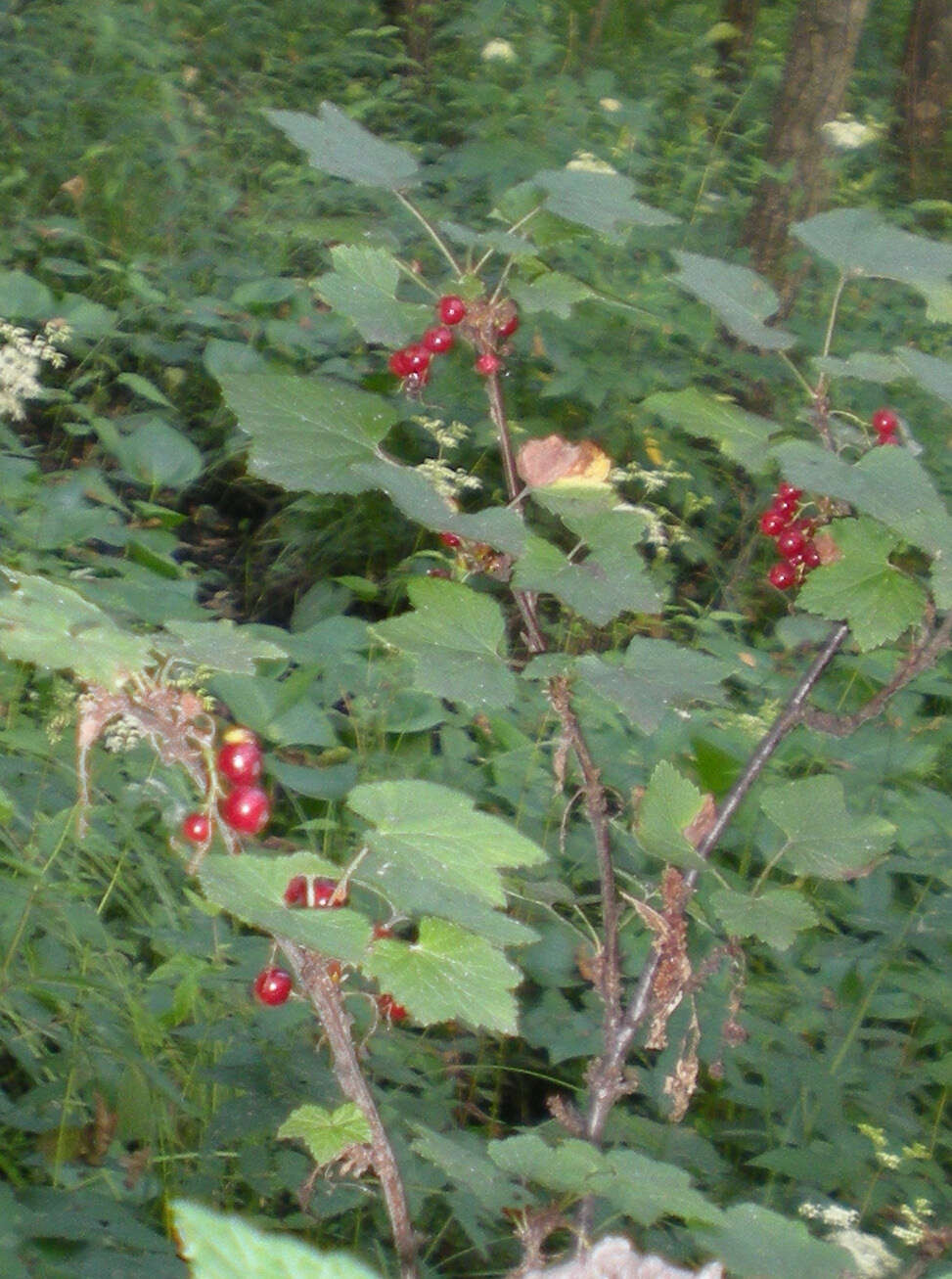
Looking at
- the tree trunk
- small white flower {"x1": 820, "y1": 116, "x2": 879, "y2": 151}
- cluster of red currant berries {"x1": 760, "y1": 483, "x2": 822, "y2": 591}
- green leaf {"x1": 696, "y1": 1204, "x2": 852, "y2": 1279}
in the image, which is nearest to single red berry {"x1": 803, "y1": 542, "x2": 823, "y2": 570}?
cluster of red currant berries {"x1": 760, "y1": 483, "x2": 822, "y2": 591}

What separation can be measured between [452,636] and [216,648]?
0.95ft

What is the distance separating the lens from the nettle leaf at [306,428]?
0.94 meters

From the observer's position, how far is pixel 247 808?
82 centimetres

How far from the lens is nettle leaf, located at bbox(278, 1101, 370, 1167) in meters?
0.81

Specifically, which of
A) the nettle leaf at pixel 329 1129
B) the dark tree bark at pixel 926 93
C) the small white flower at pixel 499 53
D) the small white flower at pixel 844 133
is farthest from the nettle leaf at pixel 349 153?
the dark tree bark at pixel 926 93

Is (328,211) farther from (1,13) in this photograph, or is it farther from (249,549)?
(1,13)

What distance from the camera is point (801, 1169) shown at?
154 centimetres

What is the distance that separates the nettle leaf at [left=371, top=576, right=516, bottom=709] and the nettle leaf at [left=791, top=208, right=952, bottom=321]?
38cm

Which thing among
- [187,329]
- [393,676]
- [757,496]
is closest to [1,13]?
[187,329]

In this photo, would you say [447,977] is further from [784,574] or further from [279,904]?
[784,574]

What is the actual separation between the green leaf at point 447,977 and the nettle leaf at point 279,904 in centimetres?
4

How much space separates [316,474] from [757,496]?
2.95 m

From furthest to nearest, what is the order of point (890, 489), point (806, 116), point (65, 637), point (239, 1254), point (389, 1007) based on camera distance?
point (806, 116) < point (389, 1007) < point (890, 489) < point (65, 637) < point (239, 1254)

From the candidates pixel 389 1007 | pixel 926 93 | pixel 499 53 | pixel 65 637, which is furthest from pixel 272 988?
pixel 926 93
